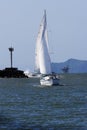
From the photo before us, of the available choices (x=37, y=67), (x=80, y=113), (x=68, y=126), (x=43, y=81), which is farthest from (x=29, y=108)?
(x=37, y=67)

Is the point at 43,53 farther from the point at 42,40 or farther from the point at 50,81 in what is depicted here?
the point at 50,81

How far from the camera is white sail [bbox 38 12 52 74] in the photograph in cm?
13650

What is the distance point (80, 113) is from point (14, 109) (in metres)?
10.3

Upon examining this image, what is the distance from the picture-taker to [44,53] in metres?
138

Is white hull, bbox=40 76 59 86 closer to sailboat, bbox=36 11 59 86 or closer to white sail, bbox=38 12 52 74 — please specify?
sailboat, bbox=36 11 59 86

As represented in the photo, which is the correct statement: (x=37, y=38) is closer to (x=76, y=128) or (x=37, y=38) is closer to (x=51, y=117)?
(x=51, y=117)

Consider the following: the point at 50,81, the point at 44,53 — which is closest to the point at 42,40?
the point at 44,53

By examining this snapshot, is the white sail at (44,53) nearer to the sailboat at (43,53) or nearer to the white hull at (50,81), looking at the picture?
the sailboat at (43,53)

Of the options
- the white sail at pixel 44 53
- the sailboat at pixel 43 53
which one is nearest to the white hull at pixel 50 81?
the sailboat at pixel 43 53

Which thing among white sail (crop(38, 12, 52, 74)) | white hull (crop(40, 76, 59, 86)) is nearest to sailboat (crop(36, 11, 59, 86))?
white sail (crop(38, 12, 52, 74))

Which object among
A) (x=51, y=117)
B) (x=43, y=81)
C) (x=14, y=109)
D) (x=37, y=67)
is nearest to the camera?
(x=51, y=117)

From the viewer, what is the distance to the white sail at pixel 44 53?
136500 mm

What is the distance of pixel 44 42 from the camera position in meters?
138

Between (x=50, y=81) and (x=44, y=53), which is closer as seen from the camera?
(x=50, y=81)
